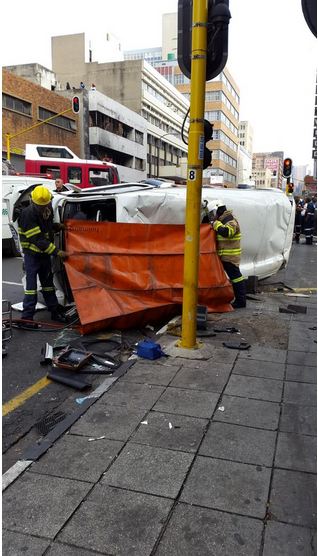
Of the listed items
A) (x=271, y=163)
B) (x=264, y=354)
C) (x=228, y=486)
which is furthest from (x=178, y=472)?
(x=271, y=163)

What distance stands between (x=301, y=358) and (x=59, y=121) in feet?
114

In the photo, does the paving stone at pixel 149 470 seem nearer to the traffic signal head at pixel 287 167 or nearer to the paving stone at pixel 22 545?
the paving stone at pixel 22 545

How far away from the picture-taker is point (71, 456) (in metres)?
2.93

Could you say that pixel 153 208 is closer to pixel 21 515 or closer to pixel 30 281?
pixel 30 281

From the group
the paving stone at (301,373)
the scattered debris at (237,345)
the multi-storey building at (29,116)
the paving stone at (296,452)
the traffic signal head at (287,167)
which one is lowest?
the paving stone at (296,452)

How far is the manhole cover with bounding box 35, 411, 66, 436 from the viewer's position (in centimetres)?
348

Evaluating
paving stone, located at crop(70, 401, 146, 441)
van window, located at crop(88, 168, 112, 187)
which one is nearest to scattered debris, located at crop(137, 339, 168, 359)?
paving stone, located at crop(70, 401, 146, 441)

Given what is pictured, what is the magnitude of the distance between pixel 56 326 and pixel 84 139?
1403 inches

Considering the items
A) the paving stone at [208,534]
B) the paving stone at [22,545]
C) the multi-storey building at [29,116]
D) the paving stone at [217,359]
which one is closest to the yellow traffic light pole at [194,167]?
the paving stone at [217,359]

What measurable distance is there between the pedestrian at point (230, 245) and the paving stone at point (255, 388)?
295 cm

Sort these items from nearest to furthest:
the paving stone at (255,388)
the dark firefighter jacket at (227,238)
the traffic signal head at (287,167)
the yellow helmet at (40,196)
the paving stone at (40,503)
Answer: the paving stone at (40,503) < the paving stone at (255,388) < the yellow helmet at (40,196) < the dark firefighter jacket at (227,238) < the traffic signal head at (287,167)

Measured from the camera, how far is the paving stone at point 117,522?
7.13ft

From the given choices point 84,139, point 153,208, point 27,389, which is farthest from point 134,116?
point 27,389

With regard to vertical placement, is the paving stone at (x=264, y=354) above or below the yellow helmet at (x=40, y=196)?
below
